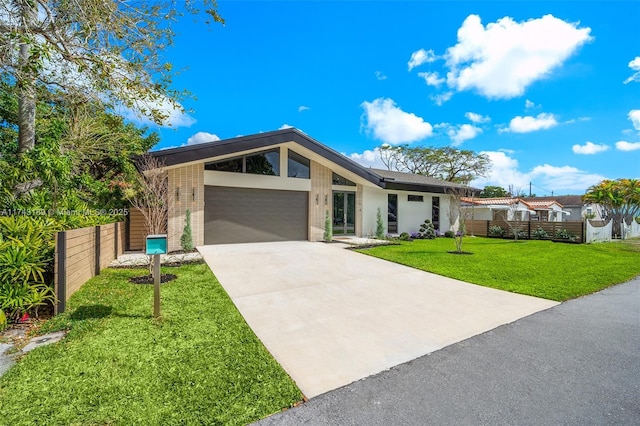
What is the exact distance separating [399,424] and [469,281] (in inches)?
214

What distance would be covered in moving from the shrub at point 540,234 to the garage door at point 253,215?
13872mm

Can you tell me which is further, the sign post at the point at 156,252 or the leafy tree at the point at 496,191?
the leafy tree at the point at 496,191

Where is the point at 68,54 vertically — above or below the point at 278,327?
above

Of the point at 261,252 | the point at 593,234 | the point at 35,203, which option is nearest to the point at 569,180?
the point at 593,234

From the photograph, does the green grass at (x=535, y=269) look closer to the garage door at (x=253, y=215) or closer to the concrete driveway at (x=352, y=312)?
the concrete driveway at (x=352, y=312)

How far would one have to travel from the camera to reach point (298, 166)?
43.7 ft

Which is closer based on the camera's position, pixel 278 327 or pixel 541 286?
pixel 278 327

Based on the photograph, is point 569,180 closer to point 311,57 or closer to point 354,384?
point 311,57

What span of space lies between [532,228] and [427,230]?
6.45m

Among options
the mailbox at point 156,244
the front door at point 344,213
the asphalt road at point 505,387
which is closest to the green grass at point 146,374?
the asphalt road at point 505,387

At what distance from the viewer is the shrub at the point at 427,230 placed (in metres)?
16.4

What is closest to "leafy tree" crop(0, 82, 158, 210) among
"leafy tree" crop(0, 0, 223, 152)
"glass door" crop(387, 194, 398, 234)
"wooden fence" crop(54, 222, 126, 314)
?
"leafy tree" crop(0, 0, 223, 152)

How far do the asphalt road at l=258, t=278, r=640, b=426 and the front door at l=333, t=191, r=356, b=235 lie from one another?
440 inches

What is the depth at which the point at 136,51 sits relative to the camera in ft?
19.5
